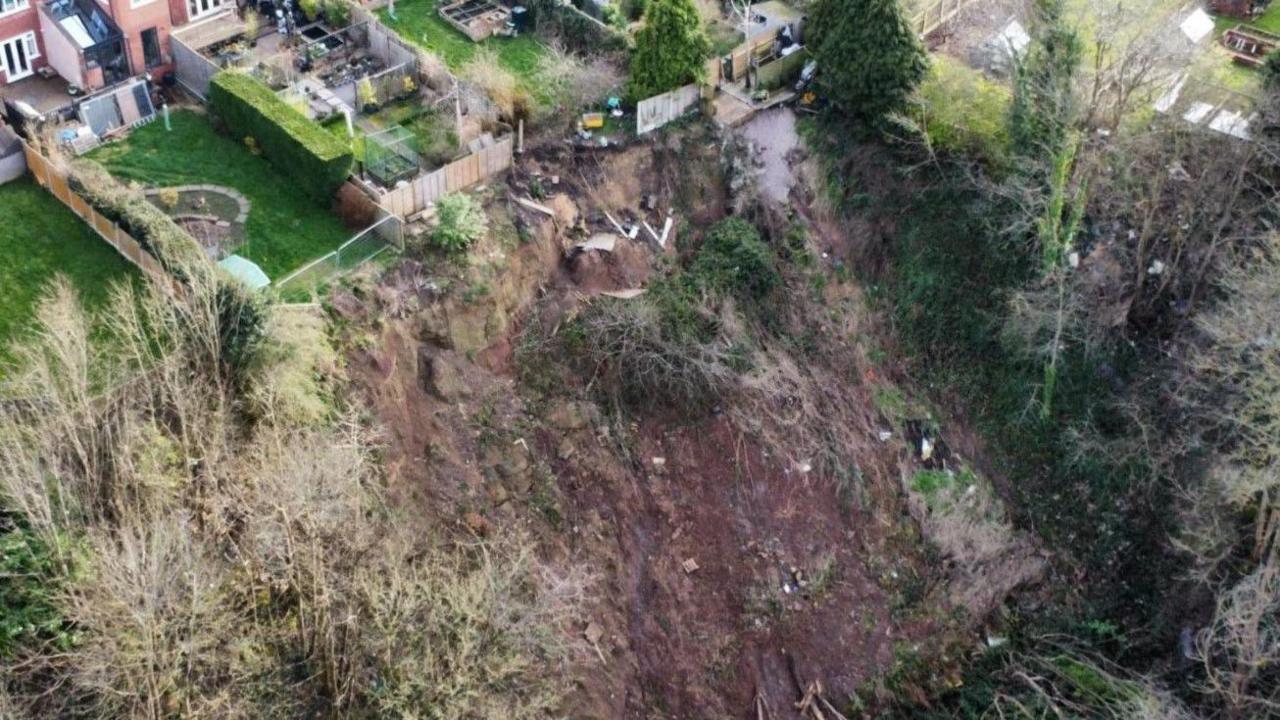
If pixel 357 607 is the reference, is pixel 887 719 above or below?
below

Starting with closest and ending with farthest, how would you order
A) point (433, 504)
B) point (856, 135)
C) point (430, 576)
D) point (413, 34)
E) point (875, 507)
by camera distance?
point (430, 576), point (433, 504), point (875, 507), point (856, 135), point (413, 34)

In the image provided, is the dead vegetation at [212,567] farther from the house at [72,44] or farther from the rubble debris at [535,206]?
the house at [72,44]

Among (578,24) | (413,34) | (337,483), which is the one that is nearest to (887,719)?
(337,483)

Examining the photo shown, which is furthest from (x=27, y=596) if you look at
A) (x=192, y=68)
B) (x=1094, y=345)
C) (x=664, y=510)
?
(x=1094, y=345)

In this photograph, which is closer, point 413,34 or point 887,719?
point 887,719

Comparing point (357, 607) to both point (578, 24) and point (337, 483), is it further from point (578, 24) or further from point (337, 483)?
point (578, 24)

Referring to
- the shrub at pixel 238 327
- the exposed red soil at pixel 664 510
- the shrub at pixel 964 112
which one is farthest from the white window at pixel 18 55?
the shrub at pixel 964 112
